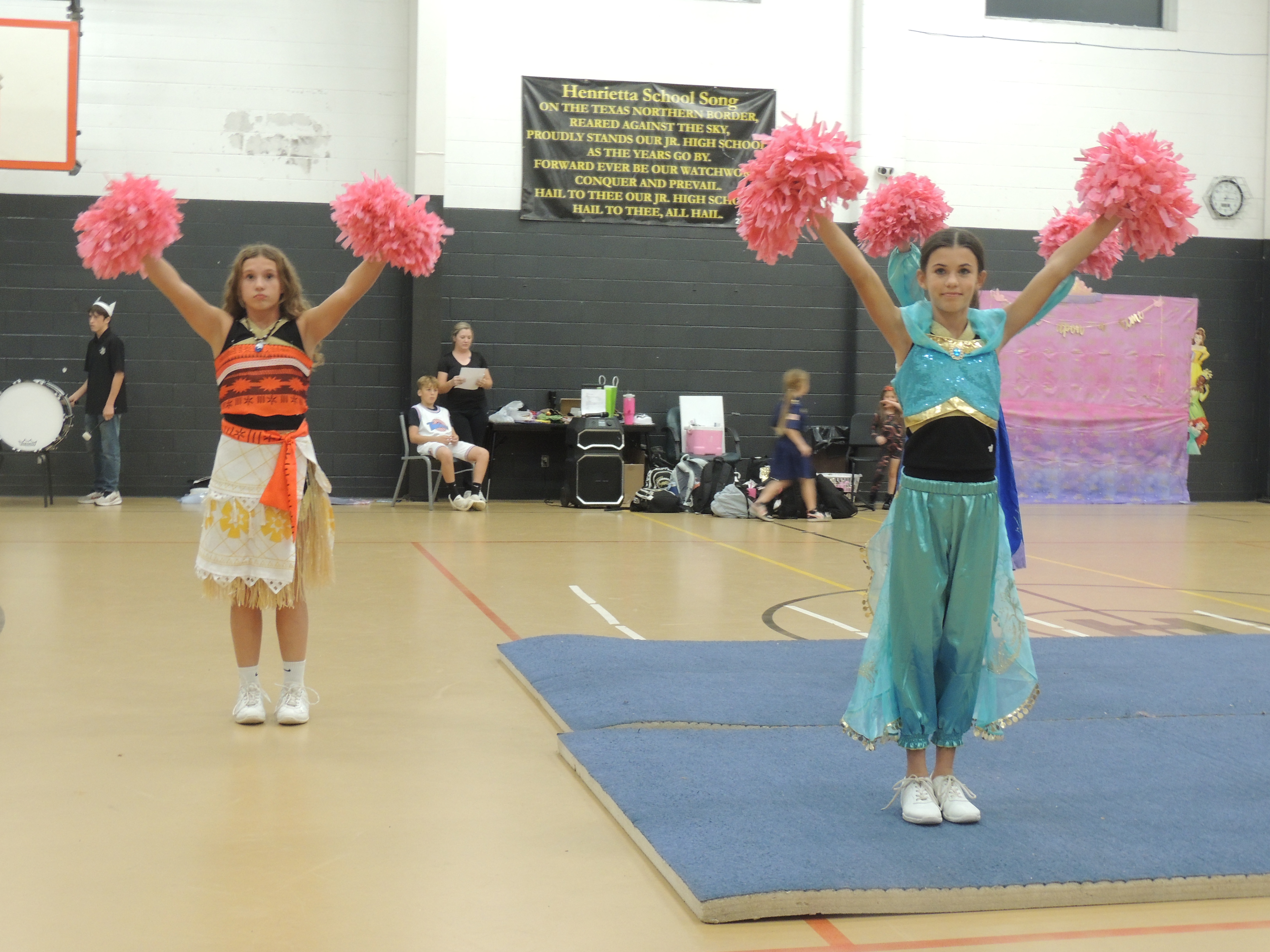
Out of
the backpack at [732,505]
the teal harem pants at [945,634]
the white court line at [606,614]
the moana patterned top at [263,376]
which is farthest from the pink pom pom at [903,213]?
the backpack at [732,505]

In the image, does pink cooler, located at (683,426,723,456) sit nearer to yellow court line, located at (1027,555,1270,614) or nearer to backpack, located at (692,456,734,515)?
backpack, located at (692,456,734,515)

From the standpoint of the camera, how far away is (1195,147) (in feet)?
41.8

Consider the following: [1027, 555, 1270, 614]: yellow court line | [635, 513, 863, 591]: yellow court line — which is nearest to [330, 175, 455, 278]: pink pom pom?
[635, 513, 863, 591]: yellow court line

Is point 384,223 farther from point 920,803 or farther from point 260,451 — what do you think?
point 920,803

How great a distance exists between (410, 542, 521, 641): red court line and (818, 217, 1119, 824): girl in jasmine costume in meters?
2.29

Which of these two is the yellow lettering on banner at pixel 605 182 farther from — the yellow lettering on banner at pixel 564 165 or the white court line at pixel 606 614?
the white court line at pixel 606 614

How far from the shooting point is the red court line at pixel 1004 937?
227 centimetres

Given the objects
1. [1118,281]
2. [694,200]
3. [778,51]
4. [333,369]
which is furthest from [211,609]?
[1118,281]

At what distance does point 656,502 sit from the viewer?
11.0 meters

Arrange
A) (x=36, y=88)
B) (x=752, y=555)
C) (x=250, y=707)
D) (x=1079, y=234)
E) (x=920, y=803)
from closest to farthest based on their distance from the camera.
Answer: (x=920, y=803)
(x=1079, y=234)
(x=250, y=707)
(x=752, y=555)
(x=36, y=88)

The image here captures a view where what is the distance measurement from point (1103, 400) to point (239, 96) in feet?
29.9

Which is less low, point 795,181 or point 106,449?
point 795,181

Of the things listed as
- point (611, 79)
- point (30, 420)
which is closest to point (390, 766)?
point (30, 420)

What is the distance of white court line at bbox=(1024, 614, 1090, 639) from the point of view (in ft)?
17.9
